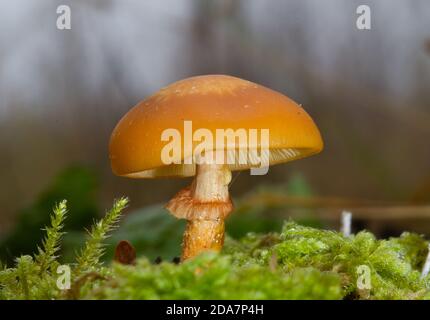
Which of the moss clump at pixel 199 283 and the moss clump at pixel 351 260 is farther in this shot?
the moss clump at pixel 351 260

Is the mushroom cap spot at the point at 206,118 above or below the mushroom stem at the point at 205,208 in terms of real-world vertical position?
above

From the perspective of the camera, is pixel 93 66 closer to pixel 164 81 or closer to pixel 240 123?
pixel 164 81

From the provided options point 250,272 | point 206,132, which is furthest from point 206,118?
point 250,272

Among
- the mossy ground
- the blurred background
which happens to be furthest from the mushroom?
the blurred background

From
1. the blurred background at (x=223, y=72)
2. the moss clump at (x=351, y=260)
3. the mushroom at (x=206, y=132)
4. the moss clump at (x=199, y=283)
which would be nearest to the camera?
the moss clump at (x=199, y=283)

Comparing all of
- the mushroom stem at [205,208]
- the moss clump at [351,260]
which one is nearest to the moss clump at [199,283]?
the moss clump at [351,260]

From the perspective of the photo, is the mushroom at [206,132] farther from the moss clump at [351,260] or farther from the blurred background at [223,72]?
the blurred background at [223,72]

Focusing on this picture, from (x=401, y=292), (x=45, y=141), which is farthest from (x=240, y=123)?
(x=45, y=141)
